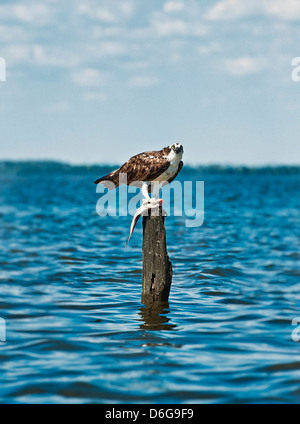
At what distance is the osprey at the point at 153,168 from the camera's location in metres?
11.0

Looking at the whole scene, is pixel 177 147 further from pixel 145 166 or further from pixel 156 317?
pixel 156 317

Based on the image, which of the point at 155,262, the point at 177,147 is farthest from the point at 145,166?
the point at 155,262

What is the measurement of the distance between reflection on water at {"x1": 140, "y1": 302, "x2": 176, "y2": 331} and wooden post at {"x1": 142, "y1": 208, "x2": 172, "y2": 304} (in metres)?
0.15

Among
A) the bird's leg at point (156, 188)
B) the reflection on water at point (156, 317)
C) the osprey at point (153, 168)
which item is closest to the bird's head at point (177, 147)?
the osprey at point (153, 168)

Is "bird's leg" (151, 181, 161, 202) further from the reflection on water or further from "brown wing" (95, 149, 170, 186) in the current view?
the reflection on water

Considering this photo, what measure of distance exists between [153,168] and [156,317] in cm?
288

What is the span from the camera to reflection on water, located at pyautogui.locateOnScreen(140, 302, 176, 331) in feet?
33.5

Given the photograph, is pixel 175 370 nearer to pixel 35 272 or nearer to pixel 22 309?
pixel 22 309

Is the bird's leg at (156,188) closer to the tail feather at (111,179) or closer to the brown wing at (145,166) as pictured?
the brown wing at (145,166)

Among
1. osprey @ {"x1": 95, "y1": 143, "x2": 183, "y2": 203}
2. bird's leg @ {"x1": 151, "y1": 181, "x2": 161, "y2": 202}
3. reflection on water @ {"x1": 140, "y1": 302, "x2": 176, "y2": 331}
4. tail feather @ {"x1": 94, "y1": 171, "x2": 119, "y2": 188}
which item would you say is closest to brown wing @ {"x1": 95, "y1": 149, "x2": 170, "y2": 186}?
osprey @ {"x1": 95, "y1": 143, "x2": 183, "y2": 203}

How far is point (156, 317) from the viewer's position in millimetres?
10836

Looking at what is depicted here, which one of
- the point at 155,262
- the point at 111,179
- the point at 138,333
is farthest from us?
the point at 111,179
